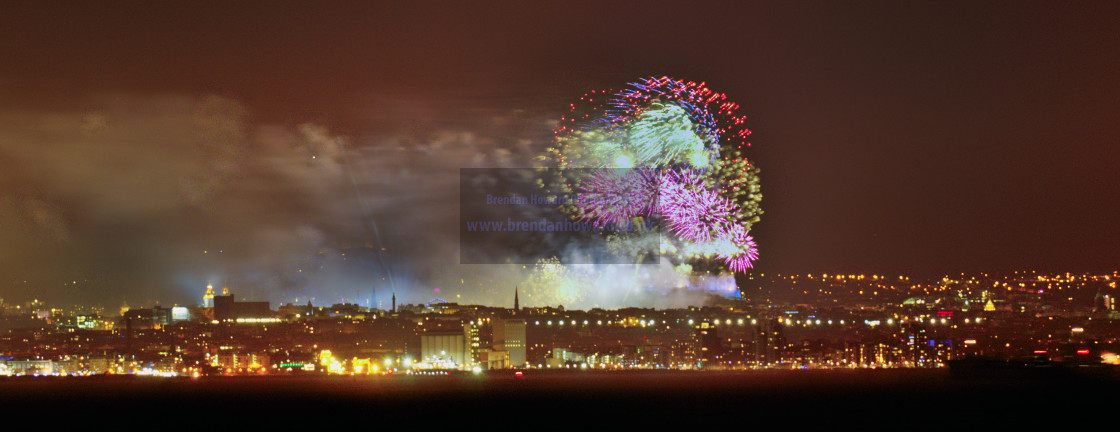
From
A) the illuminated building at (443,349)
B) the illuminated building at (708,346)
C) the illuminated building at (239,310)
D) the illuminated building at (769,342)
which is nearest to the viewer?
the illuminated building at (443,349)

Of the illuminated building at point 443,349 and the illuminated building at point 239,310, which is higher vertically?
the illuminated building at point 239,310

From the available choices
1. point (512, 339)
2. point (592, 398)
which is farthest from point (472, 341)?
point (592, 398)

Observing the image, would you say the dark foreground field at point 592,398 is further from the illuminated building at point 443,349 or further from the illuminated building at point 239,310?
the illuminated building at point 239,310

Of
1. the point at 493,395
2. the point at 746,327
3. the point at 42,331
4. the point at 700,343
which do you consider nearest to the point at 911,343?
the point at 746,327

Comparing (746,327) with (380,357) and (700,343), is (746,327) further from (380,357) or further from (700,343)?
(380,357)

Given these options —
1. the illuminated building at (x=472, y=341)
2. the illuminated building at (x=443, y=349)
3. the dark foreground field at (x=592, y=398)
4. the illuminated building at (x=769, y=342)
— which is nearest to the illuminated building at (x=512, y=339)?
the illuminated building at (x=472, y=341)

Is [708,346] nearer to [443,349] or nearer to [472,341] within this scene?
[472,341]
